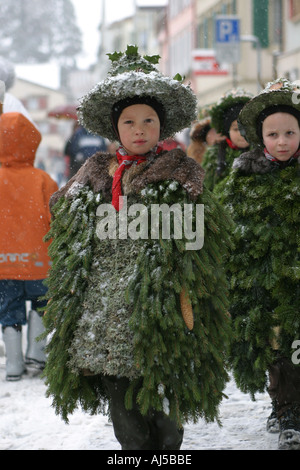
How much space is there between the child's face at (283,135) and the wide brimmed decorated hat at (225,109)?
1.84 m

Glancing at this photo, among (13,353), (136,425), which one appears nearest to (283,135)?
(136,425)

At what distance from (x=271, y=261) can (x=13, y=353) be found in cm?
247

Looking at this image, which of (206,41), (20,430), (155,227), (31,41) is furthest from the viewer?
(31,41)

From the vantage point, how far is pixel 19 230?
554 centimetres

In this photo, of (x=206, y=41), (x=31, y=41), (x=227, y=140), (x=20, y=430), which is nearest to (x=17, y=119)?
(x=227, y=140)

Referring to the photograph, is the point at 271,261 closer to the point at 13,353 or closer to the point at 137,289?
the point at 137,289

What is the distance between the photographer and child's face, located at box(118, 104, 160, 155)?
3436mm

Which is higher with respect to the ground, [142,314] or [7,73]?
[7,73]

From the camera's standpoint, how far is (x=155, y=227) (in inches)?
126

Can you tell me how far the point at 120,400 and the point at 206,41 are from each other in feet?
107

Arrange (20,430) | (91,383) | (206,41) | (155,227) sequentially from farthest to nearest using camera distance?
(206,41)
(20,430)
(91,383)
(155,227)

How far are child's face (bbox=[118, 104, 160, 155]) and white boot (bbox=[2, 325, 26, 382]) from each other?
2575mm
